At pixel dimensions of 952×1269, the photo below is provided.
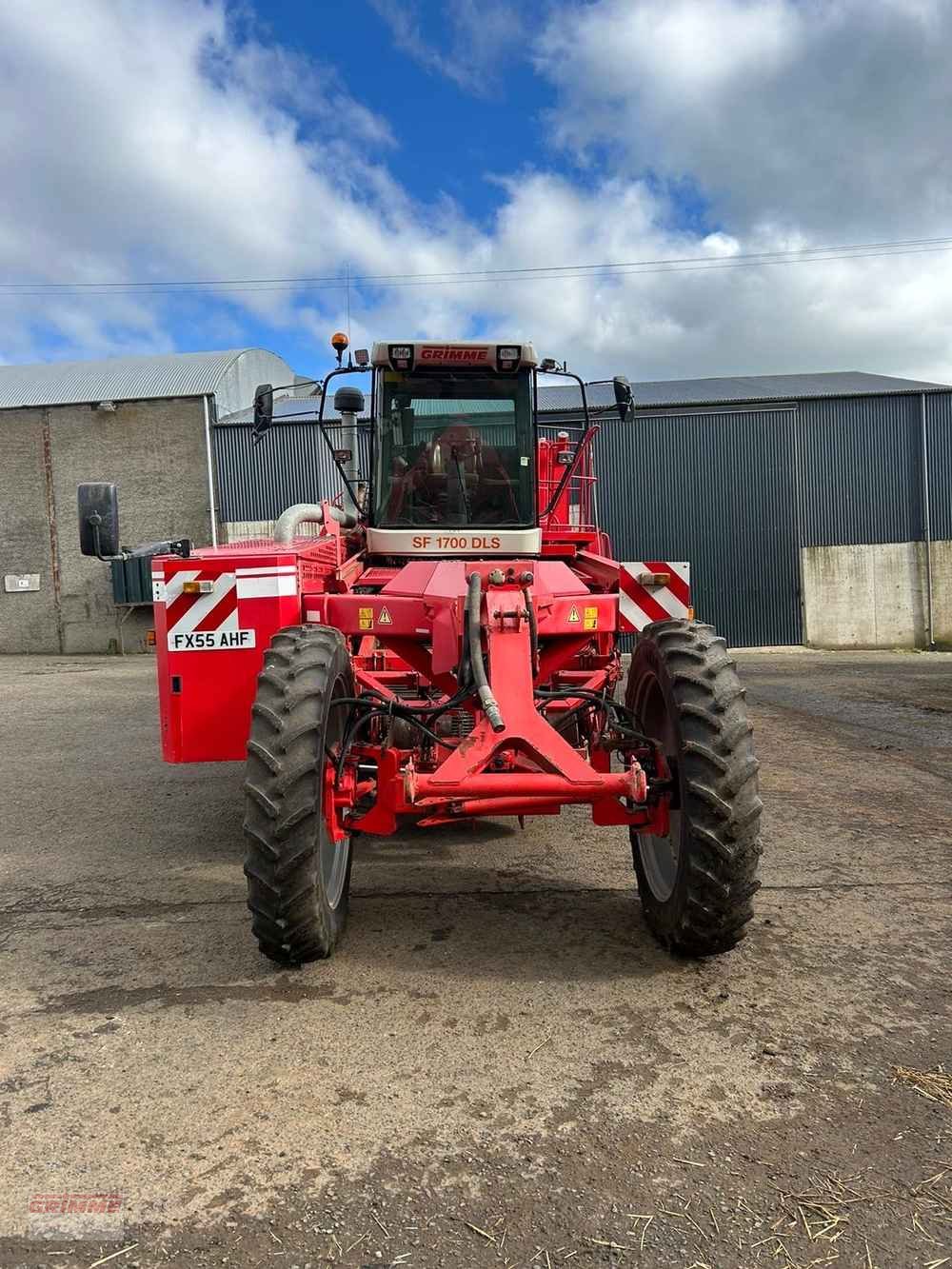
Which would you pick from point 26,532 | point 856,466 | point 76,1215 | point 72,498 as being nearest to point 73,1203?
point 76,1215

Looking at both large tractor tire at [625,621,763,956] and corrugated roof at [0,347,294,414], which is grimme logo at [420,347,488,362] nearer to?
large tractor tire at [625,621,763,956]

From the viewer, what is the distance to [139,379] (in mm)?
21969

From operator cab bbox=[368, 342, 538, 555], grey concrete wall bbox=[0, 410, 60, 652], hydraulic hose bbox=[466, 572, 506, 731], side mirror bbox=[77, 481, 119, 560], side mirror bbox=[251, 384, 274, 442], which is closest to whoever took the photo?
hydraulic hose bbox=[466, 572, 506, 731]

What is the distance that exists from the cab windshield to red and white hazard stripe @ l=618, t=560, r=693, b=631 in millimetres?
845

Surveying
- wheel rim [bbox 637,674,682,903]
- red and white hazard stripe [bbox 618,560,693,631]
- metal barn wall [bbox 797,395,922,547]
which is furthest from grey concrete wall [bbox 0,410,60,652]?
wheel rim [bbox 637,674,682,903]

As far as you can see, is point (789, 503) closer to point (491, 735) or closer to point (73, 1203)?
point (491, 735)

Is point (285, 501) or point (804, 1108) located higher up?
point (285, 501)

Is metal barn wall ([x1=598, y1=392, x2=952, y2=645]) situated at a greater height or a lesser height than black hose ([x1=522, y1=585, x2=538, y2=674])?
greater

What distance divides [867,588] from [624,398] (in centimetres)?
1456

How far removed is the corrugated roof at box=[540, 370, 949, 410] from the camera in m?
19.0

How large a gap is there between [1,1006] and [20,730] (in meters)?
7.24

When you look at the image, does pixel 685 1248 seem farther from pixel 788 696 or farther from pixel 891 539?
pixel 891 539

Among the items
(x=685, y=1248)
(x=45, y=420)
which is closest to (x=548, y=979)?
(x=685, y=1248)

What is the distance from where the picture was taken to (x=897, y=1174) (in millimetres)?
2342
